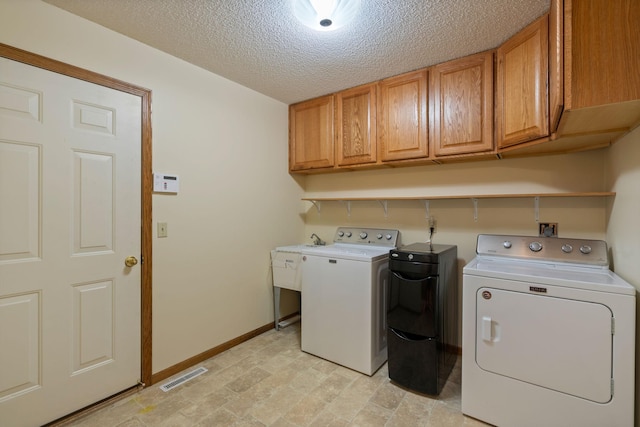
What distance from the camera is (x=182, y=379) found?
6.86ft

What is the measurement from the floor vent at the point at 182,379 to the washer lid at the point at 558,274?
1988 mm

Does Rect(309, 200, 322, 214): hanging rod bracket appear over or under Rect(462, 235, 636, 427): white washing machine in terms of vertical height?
over

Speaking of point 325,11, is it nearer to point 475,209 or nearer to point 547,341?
point 475,209

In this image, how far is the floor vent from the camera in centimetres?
199

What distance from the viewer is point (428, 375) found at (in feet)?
6.24

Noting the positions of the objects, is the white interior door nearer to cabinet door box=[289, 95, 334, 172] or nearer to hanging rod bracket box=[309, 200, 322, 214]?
cabinet door box=[289, 95, 334, 172]

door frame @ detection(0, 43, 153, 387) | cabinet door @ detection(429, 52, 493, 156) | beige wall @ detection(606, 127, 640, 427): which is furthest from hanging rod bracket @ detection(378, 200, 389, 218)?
door frame @ detection(0, 43, 153, 387)

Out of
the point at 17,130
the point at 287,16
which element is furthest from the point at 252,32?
the point at 17,130

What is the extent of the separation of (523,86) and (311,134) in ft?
5.80

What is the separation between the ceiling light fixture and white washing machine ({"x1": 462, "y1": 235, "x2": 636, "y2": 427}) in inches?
61.1

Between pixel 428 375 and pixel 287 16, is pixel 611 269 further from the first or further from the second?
pixel 287 16

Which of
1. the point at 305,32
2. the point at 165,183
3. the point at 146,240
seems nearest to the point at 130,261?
the point at 146,240

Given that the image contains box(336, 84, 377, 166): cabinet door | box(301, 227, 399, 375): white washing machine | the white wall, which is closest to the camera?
the white wall

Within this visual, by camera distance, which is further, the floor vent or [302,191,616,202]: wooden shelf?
the floor vent
